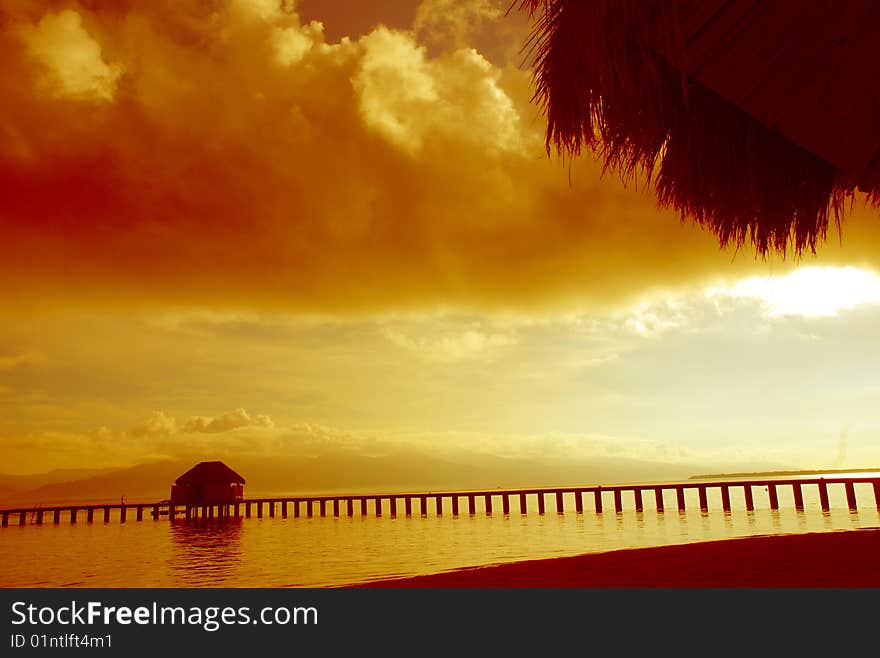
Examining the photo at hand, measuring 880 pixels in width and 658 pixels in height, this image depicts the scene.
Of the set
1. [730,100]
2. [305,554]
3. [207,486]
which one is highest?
[730,100]

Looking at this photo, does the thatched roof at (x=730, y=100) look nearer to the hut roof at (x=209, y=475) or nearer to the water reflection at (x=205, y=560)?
the water reflection at (x=205, y=560)

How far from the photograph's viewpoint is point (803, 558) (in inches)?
193

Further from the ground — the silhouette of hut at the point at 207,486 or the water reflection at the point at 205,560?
the silhouette of hut at the point at 207,486

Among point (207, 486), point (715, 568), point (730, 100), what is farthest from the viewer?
point (207, 486)

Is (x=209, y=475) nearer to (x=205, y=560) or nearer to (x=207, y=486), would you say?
(x=207, y=486)

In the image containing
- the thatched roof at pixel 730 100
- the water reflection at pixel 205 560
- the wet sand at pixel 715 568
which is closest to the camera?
the thatched roof at pixel 730 100

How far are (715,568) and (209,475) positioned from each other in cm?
3947

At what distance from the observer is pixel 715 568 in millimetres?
4742

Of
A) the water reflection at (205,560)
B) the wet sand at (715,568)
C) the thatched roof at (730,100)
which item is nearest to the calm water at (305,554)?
the water reflection at (205,560)

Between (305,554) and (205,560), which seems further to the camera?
(305,554)

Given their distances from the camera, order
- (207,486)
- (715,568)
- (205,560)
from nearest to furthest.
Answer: (715,568) < (205,560) < (207,486)

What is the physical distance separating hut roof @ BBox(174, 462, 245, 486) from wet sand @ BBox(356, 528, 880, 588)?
37052 mm

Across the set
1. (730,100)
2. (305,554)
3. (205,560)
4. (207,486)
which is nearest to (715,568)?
(730,100)

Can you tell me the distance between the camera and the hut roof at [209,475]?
39.7 m
